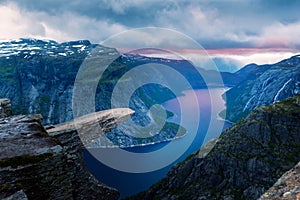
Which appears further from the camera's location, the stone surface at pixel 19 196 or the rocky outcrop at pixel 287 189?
the stone surface at pixel 19 196

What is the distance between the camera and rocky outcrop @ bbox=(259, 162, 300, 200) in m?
7.37

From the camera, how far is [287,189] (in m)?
7.70

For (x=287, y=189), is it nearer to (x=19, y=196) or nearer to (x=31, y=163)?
(x=19, y=196)

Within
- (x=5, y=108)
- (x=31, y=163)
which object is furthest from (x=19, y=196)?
(x=5, y=108)

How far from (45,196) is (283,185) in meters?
9.28

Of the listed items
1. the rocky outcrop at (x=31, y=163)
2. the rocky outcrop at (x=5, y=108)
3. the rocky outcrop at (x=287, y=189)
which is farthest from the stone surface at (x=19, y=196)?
the rocky outcrop at (x=5, y=108)

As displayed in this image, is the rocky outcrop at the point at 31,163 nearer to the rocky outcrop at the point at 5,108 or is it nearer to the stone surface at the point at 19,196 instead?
the stone surface at the point at 19,196

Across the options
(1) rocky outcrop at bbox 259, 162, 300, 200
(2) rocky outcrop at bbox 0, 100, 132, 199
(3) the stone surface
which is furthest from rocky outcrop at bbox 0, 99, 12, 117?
(1) rocky outcrop at bbox 259, 162, 300, 200

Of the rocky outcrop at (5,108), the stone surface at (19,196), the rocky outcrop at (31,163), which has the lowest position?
the stone surface at (19,196)

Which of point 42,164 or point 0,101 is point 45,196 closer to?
point 42,164

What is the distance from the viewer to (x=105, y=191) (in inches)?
731

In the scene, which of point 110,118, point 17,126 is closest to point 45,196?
point 17,126

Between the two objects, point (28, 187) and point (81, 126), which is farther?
point (81, 126)

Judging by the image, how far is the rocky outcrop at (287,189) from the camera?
7371 millimetres
